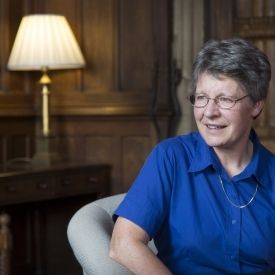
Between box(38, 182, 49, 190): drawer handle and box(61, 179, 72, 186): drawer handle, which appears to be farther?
box(61, 179, 72, 186): drawer handle

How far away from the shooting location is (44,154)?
3.92 m

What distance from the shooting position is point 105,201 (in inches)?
79.5

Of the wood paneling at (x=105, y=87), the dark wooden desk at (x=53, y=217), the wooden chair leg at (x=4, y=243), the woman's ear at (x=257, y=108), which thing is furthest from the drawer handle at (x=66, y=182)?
the woman's ear at (x=257, y=108)

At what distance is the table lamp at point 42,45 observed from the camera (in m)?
3.78

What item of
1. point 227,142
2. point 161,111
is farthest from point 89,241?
point 161,111

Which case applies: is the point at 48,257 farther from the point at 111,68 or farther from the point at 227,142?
the point at 227,142

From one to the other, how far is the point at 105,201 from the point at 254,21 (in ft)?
6.33

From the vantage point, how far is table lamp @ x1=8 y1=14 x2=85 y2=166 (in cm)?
378

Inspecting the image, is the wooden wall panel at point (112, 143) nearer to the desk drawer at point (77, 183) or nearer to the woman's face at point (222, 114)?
the desk drawer at point (77, 183)

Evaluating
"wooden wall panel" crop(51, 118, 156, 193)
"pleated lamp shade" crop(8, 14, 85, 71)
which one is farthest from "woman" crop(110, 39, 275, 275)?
"wooden wall panel" crop(51, 118, 156, 193)

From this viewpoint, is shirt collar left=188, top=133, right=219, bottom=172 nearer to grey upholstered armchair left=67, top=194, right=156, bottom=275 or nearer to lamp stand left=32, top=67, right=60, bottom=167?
grey upholstered armchair left=67, top=194, right=156, bottom=275

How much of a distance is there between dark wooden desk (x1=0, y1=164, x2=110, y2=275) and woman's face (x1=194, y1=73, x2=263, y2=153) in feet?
6.39

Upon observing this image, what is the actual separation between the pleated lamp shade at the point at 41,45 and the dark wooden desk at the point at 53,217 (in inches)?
20.5

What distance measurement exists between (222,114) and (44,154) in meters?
2.19
